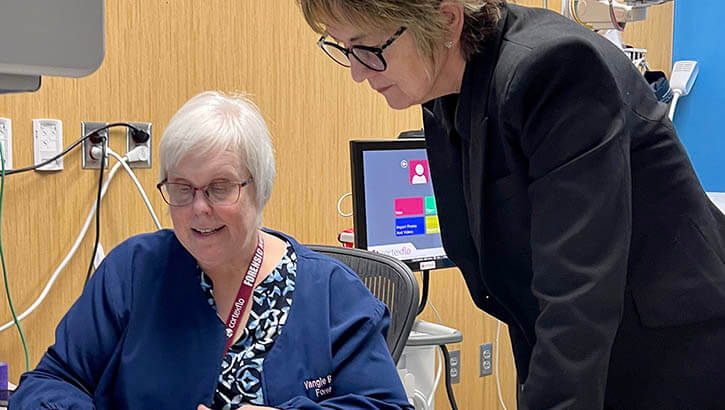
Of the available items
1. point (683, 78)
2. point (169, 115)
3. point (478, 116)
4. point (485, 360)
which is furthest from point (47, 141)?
point (683, 78)

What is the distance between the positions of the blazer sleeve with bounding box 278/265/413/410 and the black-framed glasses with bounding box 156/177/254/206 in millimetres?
253

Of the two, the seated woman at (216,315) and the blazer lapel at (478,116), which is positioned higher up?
the blazer lapel at (478,116)

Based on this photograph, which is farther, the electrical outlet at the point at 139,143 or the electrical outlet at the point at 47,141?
the electrical outlet at the point at 139,143

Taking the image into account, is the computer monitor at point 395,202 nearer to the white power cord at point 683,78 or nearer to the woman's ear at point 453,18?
the woman's ear at point 453,18

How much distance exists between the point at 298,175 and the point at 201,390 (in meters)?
1.37

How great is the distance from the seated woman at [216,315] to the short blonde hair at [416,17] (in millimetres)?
478

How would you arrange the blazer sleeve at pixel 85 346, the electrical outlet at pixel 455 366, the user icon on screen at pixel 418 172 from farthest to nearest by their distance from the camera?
the electrical outlet at pixel 455 366 → the user icon on screen at pixel 418 172 → the blazer sleeve at pixel 85 346

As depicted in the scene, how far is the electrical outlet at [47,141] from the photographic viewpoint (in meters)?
2.06

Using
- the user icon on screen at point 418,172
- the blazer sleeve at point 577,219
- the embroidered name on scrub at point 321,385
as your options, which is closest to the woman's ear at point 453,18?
the blazer sleeve at point 577,219

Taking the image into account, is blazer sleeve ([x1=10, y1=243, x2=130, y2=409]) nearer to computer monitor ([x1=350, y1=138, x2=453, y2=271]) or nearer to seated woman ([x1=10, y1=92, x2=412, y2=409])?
seated woman ([x1=10, y1=92, x2=412, y2=409])

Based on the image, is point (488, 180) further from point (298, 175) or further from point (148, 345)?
point (298, 175)

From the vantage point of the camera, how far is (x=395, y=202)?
2.34 meters

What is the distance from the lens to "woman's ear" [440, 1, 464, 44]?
1038mm

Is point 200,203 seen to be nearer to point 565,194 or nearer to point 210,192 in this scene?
point 210,192
